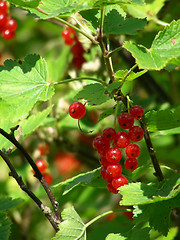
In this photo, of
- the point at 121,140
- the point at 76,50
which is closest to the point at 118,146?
the point at 121,140

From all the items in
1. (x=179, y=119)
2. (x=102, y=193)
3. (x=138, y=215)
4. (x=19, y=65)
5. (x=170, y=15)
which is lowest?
(x=102, y=193)

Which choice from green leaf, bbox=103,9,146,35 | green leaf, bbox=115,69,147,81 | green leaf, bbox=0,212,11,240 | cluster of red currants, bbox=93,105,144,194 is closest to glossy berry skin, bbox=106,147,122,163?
cluster of red currants, bbox=93,105,144,194

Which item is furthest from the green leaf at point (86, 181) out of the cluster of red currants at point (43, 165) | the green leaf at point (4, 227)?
the cluster of red currants at point (43, 165)

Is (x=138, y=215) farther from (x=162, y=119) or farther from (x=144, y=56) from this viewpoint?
(x=144, y=56)

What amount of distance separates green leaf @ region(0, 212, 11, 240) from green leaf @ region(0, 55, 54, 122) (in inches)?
18.3

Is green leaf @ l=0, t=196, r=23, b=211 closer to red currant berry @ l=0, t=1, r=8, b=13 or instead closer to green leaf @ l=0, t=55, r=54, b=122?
green leaf @ l=0, t=55, r=54, b=122

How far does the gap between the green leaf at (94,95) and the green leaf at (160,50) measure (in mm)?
190

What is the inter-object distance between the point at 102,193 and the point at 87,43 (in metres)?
1.12

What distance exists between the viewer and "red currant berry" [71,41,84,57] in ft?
7.77

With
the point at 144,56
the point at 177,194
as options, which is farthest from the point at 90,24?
the point at 177,194

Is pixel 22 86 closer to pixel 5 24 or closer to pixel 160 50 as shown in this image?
pixel 160 50

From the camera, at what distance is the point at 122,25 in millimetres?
1422

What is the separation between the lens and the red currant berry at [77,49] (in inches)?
93.3

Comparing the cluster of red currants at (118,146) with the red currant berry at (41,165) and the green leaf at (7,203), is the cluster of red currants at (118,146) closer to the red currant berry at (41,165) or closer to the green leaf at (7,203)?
the green leaf at (7,203)
